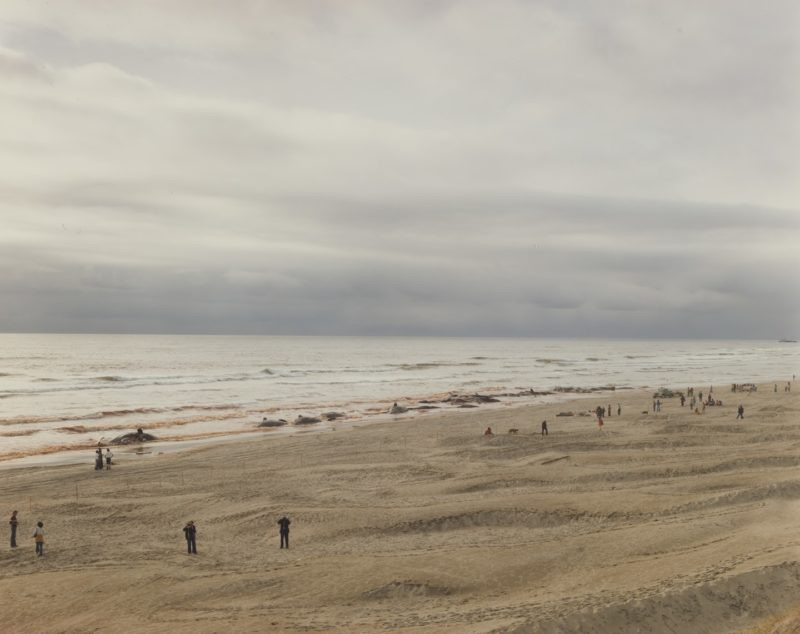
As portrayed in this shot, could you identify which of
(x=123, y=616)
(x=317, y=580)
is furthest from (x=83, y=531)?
(x=317, y=580)

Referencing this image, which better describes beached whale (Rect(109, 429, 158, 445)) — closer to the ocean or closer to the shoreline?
the shoreline

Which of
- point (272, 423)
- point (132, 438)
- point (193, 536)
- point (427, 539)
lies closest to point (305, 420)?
point (272, 423)

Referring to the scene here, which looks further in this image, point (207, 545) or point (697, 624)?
point (207, 545)

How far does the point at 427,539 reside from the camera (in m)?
22.3

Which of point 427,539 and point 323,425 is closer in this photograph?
point 427,539

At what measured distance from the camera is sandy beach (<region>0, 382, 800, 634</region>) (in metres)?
15.8

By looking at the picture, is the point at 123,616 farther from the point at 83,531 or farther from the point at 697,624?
the point at 697,624

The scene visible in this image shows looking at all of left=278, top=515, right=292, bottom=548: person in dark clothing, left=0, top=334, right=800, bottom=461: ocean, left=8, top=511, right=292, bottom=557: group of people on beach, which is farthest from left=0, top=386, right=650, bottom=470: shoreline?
left=278, top=515, right=292, bottom=548: person in dark clothing

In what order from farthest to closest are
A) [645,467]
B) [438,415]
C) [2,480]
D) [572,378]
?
1. [572,378]
2. [438,415]
3. [2,480]
4. [645,467]

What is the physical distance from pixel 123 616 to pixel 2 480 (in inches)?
833

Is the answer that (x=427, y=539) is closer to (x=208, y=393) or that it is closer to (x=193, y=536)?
(x=193, y=536)

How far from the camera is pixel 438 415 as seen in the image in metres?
60.7

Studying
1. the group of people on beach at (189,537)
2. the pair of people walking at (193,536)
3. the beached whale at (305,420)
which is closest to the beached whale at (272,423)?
the beached whale at (305,420)

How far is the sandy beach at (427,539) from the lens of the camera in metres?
15.8
